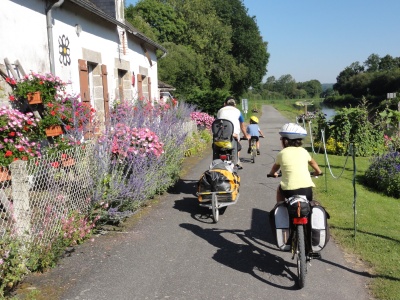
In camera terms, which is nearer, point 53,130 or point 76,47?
point 53,130

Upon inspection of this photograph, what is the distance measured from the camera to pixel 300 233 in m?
4.41

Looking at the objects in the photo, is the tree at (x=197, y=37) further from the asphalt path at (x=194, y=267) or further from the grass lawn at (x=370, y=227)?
the asphalt path at (x=194, y=267)

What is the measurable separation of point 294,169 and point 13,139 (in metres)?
4.16

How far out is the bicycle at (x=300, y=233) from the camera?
432 cm

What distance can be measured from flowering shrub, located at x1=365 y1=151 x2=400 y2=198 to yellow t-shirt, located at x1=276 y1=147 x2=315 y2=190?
230 inches

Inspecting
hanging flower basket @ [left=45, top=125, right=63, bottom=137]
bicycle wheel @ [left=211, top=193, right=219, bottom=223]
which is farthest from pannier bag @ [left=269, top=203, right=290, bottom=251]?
hanging flower basket @ [left=45, top=125, right=63, bottom=137]

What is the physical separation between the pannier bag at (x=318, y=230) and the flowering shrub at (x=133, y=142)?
10.5 feet

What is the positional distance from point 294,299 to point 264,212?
10.5ft

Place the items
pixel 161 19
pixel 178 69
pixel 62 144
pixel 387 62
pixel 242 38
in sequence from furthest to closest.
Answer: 1. pixel 387 62
2. pixel 242 38
3. pixel 161 19
4. pixel 178 69
5. pixel 62 144

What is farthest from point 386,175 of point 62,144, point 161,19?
point 161,19

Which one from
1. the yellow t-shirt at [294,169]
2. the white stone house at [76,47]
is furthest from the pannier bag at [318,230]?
the white stone house at [76,47]

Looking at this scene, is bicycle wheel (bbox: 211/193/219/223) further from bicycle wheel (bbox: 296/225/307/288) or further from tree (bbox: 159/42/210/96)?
tree (bbox: 159/42/210/96)

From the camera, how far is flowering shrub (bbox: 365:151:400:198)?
978 centimetres

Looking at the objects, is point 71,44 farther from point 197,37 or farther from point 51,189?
point 197,37
